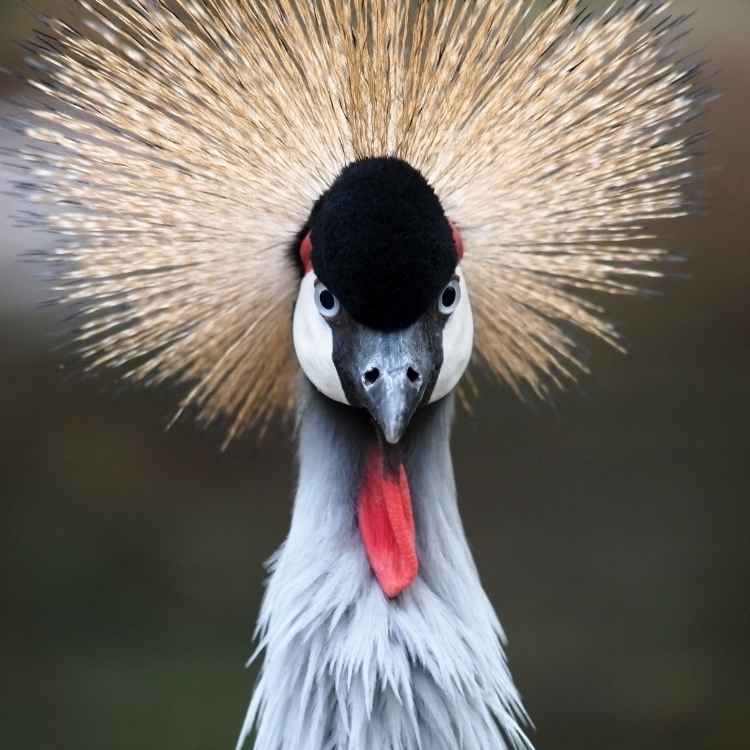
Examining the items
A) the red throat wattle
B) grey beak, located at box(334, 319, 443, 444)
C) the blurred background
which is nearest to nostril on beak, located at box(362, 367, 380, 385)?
grey beak, located at box(334, 319, 443, 444)

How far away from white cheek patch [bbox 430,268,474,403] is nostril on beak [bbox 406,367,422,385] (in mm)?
59

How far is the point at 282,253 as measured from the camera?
1.29 meters

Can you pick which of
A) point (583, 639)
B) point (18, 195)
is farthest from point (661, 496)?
point (18, 195)

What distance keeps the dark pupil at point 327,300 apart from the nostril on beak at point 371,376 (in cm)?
8

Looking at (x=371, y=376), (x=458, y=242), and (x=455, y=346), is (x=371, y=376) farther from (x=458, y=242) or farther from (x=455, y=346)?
(x=458, y=242)

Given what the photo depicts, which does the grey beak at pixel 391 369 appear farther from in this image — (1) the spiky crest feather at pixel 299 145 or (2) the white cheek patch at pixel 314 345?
(1) the spiky crest feather at pixel 299 145

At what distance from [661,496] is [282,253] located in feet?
7.00

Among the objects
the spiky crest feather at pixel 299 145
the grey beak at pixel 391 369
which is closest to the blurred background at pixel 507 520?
the spiky crest feather at pixel 299 145

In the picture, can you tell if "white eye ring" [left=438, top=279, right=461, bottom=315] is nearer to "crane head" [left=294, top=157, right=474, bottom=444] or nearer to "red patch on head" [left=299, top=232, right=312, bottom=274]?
"crane head" [left=294, top=157, right=474, bottom=444]

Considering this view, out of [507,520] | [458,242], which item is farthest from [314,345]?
[507,520]

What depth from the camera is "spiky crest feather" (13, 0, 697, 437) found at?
4.16ft

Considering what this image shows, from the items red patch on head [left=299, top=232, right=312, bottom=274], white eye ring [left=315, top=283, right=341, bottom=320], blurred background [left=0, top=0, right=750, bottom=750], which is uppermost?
red patch on head [left=299, top=232, right=312, bottom=274]

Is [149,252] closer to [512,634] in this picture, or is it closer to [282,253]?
[282,253]

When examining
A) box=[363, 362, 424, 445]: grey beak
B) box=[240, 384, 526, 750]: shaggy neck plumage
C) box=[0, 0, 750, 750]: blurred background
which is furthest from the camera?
box=[0, 0, 750, 750]: blurred background
